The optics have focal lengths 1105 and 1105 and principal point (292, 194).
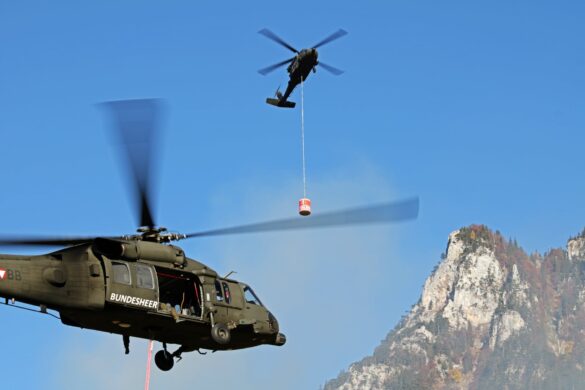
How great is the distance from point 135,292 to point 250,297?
5.76 meters

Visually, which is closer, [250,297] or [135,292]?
[135,292]

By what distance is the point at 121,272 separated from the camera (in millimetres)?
35812

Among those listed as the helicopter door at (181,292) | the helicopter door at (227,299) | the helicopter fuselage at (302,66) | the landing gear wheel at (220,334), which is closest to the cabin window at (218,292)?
the helicopter door at (227,299)

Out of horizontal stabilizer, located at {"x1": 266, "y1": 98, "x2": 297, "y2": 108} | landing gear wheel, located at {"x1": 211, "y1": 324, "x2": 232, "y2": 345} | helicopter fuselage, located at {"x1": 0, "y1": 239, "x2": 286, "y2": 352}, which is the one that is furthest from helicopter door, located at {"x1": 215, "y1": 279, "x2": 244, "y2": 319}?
horizontal stabilizer, located at {"x1": 266, "y1": 98, "x2": 297, "y2": 108}

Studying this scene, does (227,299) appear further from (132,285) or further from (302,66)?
(302,66)

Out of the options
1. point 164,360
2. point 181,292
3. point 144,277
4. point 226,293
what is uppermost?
point 144,277

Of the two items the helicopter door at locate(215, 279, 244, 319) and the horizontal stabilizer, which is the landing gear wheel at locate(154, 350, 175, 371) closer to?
the helicopter door at locate(215, 279, 244, 319)

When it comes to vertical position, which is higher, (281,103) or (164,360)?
(281,103)

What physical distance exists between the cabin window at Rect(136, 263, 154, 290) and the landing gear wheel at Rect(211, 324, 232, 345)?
9.07ft

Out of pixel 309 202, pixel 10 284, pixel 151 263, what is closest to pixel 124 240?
pixel 151 263

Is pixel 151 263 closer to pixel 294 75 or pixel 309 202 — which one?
pixel 309 202

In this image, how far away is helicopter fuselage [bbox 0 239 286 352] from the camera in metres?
34.6

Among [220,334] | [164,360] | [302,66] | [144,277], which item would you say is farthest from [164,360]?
[302,66]

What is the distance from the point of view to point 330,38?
60.0m
